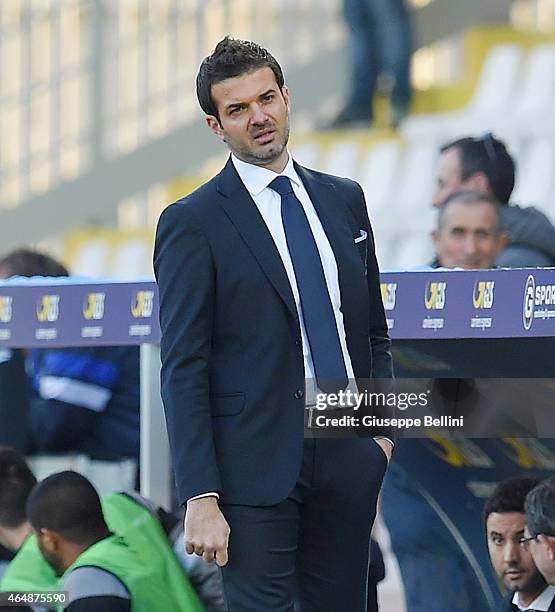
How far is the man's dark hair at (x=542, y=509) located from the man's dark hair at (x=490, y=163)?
152 cm

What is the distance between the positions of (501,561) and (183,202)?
5.09 ft

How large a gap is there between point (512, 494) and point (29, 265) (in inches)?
80.1

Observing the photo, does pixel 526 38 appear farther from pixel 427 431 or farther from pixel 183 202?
pixel 183 202

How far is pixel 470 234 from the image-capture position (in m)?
5.61

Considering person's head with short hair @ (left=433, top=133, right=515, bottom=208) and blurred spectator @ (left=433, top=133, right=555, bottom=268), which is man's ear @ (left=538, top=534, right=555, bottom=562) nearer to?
blurred spectator @ (left=433, top=133, right=555, bottom=268)

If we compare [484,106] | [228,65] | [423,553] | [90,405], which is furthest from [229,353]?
[484,106]

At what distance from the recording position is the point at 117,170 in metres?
11.3

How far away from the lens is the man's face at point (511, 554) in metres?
4.77

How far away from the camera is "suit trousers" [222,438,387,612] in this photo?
3775 mm

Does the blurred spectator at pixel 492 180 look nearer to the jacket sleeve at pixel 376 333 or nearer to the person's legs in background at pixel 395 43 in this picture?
the jacket sleeve at pixel 376 333

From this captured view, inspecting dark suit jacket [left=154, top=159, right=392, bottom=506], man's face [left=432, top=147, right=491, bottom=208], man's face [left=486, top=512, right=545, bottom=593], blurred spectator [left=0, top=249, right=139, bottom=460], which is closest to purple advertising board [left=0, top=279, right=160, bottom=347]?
blurred spectator [left=0, top=249, right=139, bottom=460]

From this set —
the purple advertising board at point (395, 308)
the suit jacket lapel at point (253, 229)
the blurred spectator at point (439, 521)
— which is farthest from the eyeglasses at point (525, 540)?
the suit jacket lapel at point (253, 229)

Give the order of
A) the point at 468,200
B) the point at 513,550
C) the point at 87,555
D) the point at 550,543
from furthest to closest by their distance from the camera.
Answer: the point at 468,200 < the point at 87,555 < the point at 513,550 < the point at 550,543

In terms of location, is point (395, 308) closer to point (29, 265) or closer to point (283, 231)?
point (283, 231)
